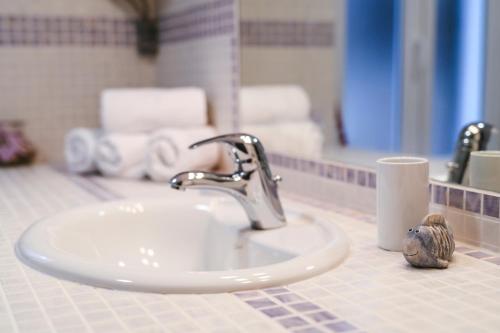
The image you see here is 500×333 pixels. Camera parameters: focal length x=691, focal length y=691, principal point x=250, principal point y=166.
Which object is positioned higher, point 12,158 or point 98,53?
point 98,53

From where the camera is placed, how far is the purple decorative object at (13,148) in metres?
2.13

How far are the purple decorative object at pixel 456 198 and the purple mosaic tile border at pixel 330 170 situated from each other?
209mm

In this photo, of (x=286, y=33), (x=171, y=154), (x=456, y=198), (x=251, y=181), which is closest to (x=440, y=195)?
(x=456, y=198)

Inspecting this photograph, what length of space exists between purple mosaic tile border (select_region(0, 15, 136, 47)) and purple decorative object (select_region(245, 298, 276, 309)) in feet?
5.50

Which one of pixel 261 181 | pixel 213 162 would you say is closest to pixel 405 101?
pixel 261 181

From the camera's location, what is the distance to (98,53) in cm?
233

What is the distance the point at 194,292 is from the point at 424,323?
0.90 ft

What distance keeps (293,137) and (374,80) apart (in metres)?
0.29

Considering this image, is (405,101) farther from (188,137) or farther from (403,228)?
(188,137)

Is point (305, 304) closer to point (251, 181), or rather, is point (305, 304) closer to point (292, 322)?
point (292, 322)

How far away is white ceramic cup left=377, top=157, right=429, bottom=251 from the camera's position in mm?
1028

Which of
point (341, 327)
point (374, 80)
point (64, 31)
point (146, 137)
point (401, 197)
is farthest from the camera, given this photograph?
point (64, 31)

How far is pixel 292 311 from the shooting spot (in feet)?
2.57

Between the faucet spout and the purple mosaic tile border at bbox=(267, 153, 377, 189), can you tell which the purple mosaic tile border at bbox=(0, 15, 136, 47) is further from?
the faucet spout
